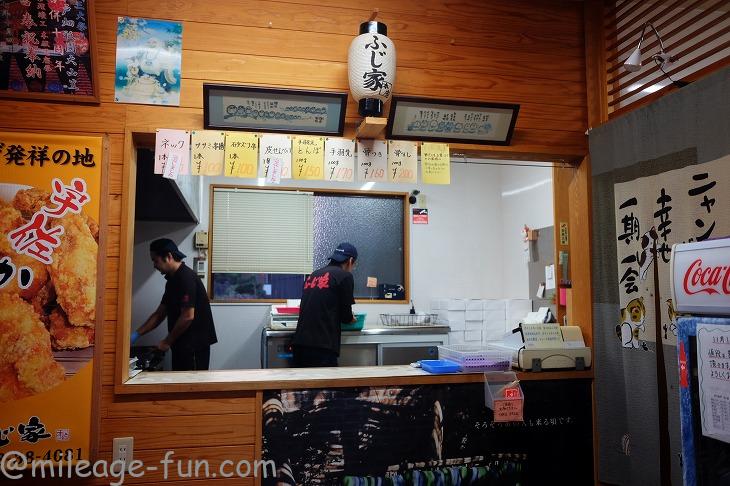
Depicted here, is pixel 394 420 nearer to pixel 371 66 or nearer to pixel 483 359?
pixel 483 359

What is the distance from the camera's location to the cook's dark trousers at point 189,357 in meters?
3.87

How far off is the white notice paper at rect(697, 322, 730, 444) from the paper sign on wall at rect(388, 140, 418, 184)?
132 centimetres

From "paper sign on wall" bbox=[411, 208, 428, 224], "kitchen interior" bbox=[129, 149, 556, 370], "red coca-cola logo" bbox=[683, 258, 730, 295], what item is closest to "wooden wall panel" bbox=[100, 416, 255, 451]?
"kitchen interior" bbox=[129, 149, 556, 370]

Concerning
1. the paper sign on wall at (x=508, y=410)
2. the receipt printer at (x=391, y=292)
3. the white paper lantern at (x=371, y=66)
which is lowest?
the paper sign on wall at (x=508, y=410)

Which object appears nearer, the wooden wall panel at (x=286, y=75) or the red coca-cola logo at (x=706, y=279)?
the red coca-cola logo at (x=706, y=279)

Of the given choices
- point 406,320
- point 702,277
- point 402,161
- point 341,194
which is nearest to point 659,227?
point 702,277

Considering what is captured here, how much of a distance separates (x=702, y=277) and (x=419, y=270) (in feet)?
12.6

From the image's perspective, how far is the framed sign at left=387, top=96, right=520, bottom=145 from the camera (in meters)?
2.46

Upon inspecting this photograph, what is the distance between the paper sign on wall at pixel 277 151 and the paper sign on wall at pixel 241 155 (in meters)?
0.03

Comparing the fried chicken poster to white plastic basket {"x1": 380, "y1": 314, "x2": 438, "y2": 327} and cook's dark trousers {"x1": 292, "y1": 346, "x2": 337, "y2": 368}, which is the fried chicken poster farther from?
white plastic basket {"x1": 380, "y1": 314, "x2": 438, "y2": 327}

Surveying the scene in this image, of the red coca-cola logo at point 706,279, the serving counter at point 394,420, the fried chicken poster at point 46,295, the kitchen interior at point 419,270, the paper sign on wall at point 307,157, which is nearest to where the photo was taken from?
the red coca-cola logo at point 706,279

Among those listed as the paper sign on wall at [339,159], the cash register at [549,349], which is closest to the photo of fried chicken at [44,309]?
the paper sign on wall at [339,159]

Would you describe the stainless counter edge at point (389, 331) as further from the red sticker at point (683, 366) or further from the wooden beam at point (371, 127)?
the red sticker at point (683, 366)

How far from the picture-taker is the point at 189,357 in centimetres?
389
